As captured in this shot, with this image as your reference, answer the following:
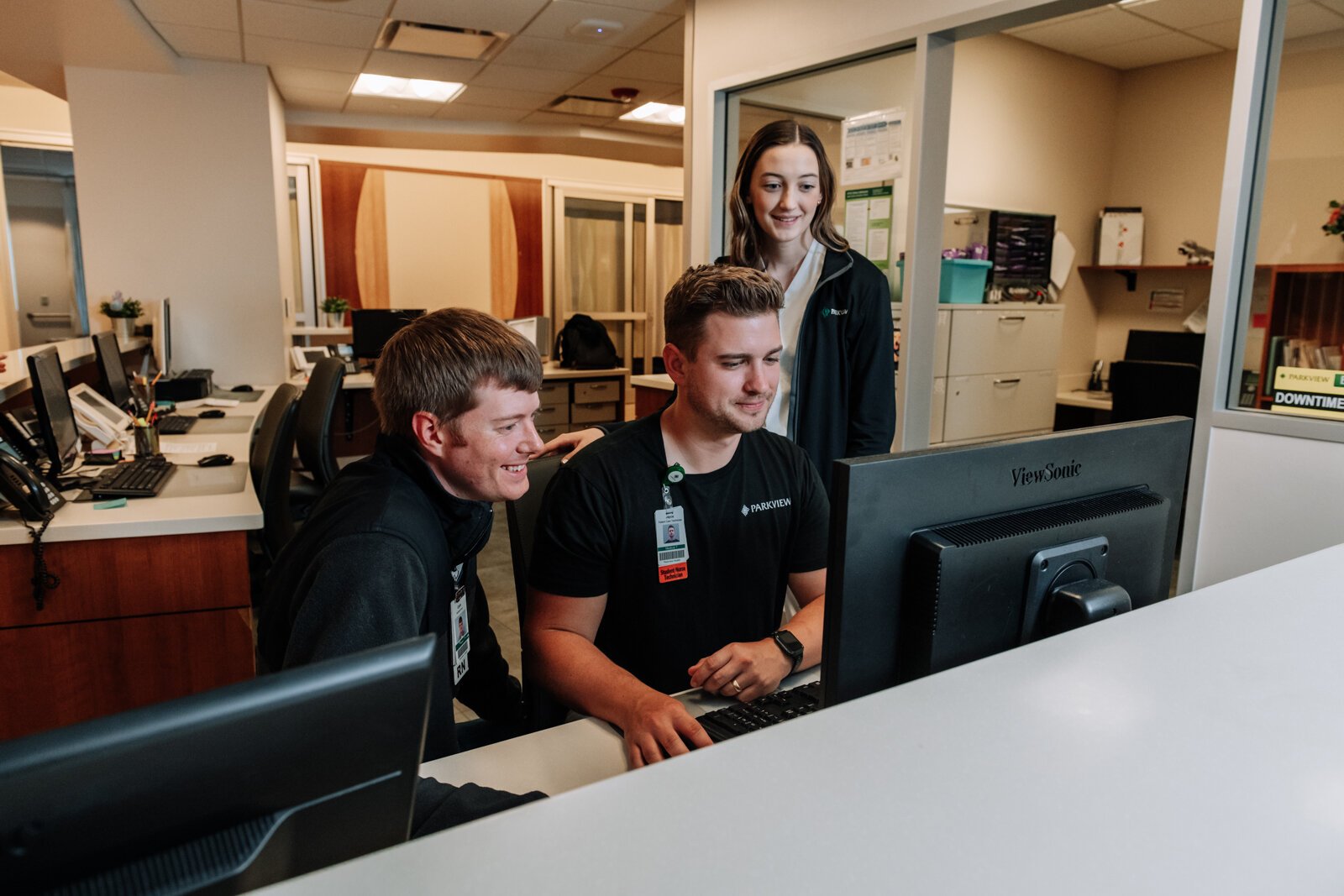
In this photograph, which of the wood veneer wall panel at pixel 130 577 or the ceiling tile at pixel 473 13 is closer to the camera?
the wood veneer wall panel at pixel 130 577

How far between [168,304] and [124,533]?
3.40 m

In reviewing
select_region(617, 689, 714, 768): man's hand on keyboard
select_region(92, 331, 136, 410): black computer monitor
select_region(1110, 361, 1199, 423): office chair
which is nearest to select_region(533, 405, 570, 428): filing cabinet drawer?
select_region(92, 331, 136, 410): black computer monitor

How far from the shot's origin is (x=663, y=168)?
910cm

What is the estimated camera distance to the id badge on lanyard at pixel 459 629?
129cm

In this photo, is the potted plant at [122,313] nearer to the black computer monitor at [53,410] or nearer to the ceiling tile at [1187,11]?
the black computer monitor at [53,410]

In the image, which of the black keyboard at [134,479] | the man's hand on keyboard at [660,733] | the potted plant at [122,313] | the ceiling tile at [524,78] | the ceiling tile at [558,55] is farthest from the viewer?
the ceiling tile at [524,78]

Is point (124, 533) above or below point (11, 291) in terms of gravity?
below

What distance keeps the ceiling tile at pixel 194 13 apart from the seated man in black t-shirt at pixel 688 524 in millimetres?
3541

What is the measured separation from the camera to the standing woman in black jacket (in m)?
2.06

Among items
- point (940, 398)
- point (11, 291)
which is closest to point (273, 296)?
point (11, 291)

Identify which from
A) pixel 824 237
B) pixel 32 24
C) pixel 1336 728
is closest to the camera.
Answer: pixel 1336 728

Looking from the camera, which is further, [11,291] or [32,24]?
[11,291]

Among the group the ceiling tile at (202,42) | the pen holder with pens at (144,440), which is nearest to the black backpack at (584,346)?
the ceiling tile at (202,42)

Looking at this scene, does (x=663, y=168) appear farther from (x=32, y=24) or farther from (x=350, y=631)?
(x=350, y=631)
